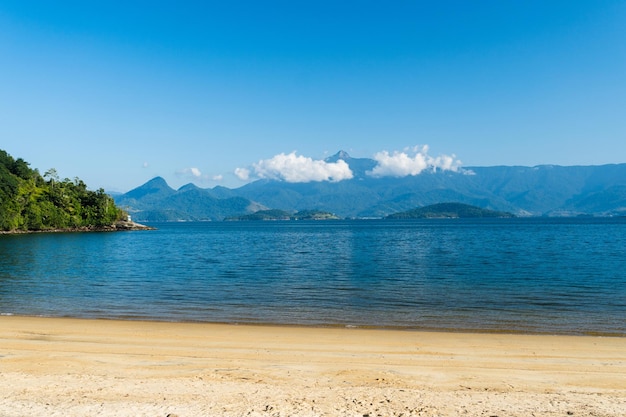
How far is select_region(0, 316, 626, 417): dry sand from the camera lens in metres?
9.41

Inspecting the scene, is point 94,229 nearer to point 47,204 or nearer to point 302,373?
point 47,204

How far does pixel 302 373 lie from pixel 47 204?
168464 millimetres

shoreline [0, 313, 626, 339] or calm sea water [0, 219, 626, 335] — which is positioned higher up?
shoreline [0, 313, 626, 339]

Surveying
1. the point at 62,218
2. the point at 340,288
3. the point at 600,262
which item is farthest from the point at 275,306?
the point at 62,218

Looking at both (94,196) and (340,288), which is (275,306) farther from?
(94,196)

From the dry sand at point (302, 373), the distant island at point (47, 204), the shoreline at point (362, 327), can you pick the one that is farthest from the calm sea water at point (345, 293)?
the distant island at point (47, 204)

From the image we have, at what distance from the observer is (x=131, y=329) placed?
1872cm

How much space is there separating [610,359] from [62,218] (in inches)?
6895

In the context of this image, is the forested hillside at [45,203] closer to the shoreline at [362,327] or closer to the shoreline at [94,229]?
the shoreline at [94,229]

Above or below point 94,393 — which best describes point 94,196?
above

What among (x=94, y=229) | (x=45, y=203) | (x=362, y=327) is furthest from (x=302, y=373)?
(x=94, y=229)

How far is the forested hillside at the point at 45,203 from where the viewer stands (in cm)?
13612

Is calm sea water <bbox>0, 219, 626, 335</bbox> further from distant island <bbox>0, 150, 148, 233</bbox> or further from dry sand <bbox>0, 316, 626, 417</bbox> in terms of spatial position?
distant island <bbox>0, 150, 148, 233</bbox>

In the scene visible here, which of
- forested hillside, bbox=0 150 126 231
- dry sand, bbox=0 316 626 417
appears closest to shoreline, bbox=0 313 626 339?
dry sand, bbox=0 316 626 417
